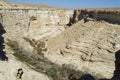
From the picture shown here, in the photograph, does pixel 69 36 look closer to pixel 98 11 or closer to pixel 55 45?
pixel 55 45

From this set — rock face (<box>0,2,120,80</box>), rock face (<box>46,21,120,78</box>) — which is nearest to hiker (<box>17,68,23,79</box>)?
rock face (<box>0,2,120,80</box>)

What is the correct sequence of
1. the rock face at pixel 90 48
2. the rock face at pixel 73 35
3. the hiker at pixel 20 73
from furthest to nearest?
1. the rock face at pixel 73 35
2. the rock face at pixel 90 48
3. the hiker at pixel 20 73

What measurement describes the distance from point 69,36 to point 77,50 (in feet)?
11.9

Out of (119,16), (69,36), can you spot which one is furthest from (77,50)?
(119,16)

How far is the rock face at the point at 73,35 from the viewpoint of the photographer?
29438 mm

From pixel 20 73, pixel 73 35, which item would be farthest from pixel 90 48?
pixel 20 73

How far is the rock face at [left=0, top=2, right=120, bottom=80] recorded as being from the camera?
96.6 feet

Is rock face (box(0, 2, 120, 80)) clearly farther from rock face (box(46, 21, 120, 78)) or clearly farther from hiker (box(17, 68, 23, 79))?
hiker (box(17, 68, 23, 79))

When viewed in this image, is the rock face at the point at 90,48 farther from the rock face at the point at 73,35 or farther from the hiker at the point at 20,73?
the hiker at the point at 20,73

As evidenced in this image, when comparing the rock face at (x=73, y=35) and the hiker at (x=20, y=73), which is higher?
the hiker at (x=20, y=73)

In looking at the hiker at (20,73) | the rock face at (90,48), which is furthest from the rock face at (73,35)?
the hiker at (20,73)

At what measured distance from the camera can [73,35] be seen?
114ft

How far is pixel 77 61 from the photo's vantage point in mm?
30406

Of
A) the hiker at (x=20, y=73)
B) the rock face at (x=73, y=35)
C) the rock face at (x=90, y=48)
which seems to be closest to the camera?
the hiker at (x=20, y=73)
